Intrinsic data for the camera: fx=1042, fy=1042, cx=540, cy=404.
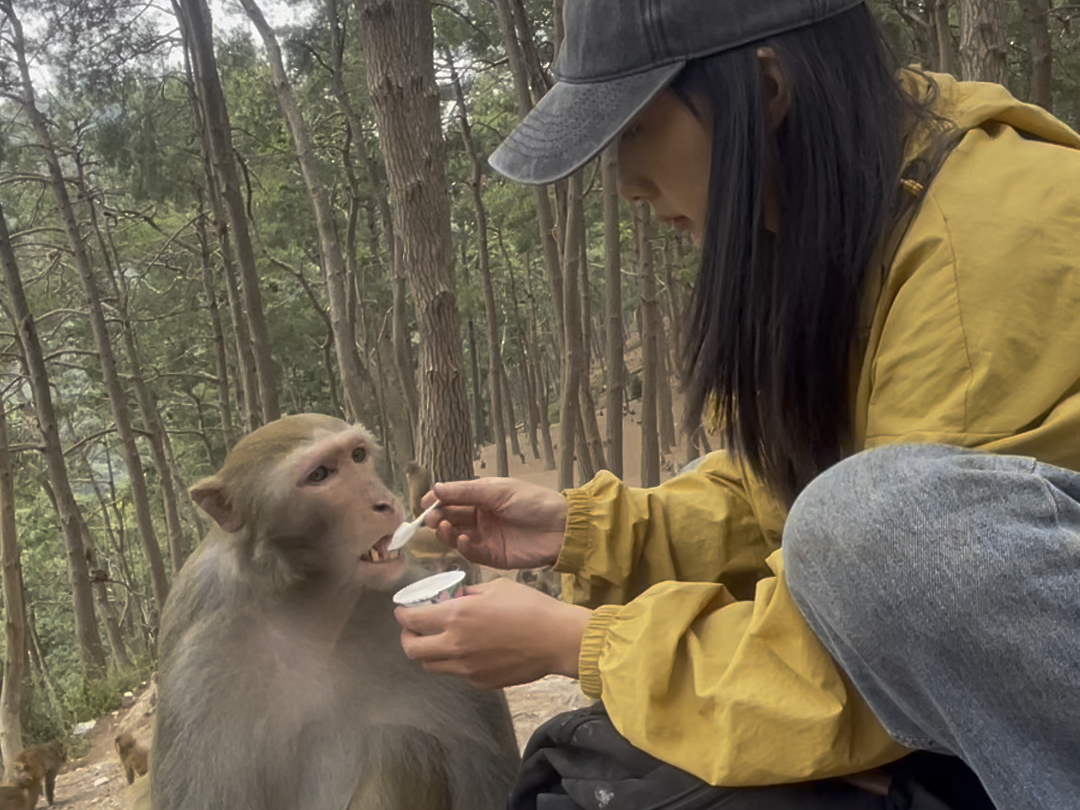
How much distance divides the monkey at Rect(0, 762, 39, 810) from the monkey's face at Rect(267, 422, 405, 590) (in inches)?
164

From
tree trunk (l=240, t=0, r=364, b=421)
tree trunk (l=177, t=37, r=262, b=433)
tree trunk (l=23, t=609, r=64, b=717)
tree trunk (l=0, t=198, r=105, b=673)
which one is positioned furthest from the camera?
tree trunk (l=240, t=0, r=364, b=421)

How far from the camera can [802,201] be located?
1.45 m

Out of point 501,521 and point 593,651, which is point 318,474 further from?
point 593,651

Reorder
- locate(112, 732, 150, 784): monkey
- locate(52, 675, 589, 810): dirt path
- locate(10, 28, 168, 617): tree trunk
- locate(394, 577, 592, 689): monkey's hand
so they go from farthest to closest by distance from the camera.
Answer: locate(10, 28, 168, 617): tree trunk < locate(112, 732, 150, 784): monkey < locate(52, 675, 589, 810): dirt path < locate(394, 577, 592, 689): monkey's hand

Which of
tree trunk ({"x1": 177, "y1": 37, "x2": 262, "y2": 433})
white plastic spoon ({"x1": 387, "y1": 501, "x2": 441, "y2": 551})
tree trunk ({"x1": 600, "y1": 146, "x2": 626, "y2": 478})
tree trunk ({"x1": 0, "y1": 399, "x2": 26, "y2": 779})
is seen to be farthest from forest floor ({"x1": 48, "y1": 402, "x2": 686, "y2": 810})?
tree trunk ({"x1": 600, "y1": 146, "x2": 626, "y2": 478})

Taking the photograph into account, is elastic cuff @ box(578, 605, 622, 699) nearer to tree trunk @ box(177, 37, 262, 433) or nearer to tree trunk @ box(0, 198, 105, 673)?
tree trunk @ box(177, 37, 262, 433)

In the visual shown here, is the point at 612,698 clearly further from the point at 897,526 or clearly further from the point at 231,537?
the point at 231,537

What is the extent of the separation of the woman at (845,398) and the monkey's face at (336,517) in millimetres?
410

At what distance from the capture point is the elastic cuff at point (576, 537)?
2158mm

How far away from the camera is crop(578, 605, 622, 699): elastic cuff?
1.49 meters

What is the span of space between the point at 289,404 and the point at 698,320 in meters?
19.9

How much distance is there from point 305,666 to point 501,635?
2.65ft

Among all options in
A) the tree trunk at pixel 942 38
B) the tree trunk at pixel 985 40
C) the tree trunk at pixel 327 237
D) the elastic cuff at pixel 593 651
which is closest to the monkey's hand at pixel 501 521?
the elastic cuff at pixel 593 651

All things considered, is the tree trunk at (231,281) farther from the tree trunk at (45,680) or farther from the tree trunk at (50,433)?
the tree trunk at (45,680)
